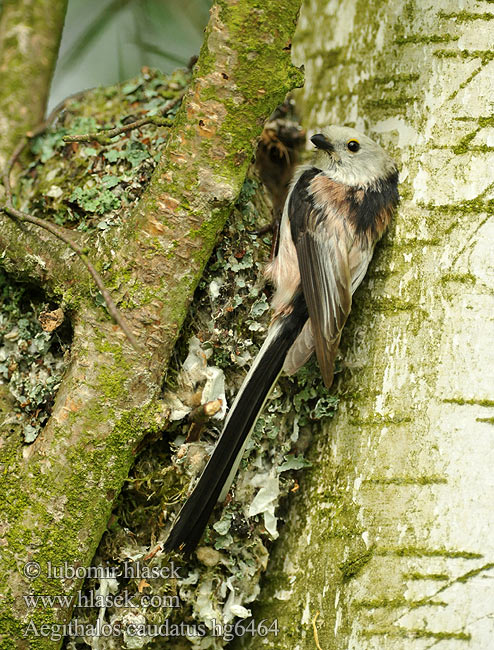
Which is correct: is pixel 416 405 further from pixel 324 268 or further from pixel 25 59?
pixel 25 59

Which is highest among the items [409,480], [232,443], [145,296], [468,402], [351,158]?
[351,158]

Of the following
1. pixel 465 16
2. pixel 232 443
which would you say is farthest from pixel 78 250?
pixel 465 16

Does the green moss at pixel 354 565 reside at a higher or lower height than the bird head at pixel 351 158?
lower

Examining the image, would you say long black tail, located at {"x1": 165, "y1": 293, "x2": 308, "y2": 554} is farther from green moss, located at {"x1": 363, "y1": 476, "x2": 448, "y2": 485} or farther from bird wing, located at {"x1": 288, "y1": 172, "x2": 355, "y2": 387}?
green moss, located at {"x1": 363, "y1": 476, "x2": 448, "y2": 485}

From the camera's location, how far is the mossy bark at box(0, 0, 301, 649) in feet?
6.21

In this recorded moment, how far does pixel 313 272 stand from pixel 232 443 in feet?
2.12

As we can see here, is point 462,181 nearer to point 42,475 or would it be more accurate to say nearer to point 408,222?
point 408,222

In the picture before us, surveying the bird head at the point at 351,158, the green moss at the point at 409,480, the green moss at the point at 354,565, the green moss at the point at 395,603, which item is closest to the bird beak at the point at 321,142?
the bird head at the point at 351,158

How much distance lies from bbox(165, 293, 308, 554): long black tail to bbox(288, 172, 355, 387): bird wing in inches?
5.8

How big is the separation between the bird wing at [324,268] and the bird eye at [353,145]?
0.67ft

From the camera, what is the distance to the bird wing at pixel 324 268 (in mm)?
2100

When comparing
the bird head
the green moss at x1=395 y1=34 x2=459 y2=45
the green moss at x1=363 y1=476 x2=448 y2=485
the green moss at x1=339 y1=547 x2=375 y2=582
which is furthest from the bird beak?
the green moss at x1=339 y1=547 x2=375 y2=582

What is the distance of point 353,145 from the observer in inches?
93.0

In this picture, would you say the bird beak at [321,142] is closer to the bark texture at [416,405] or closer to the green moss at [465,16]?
the bark texture at [416,405]
